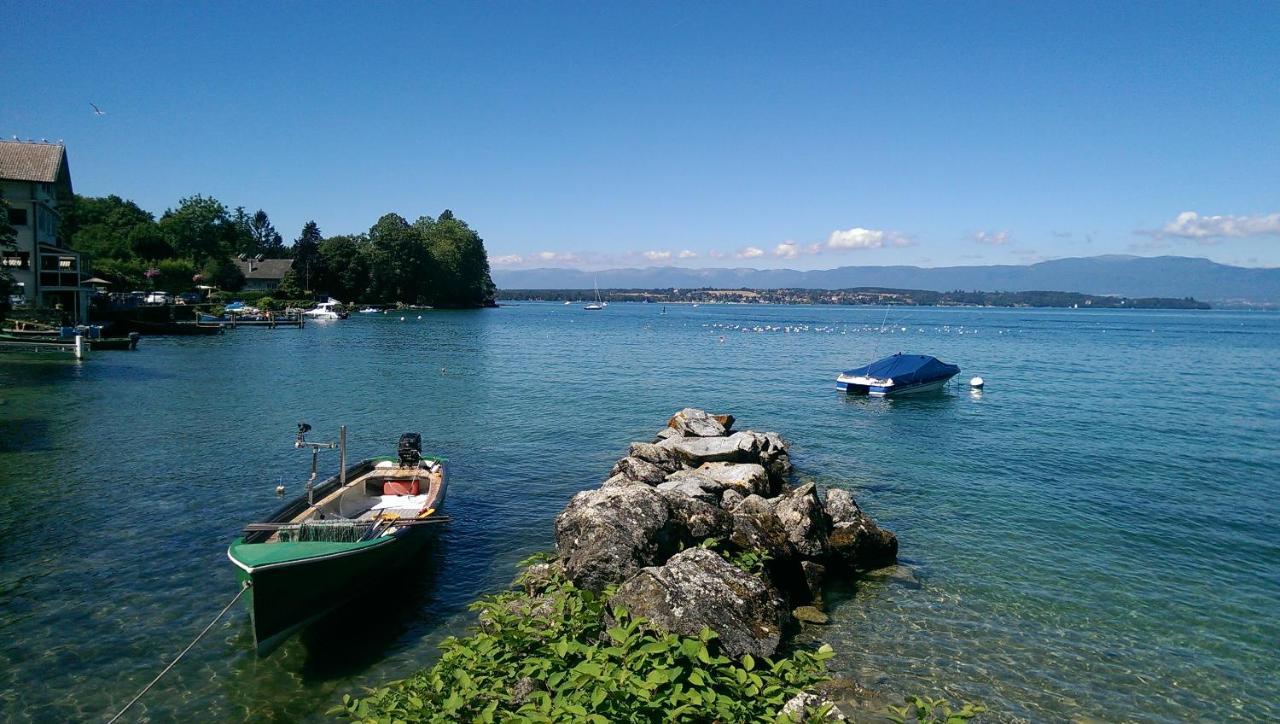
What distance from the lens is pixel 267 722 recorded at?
396 inches

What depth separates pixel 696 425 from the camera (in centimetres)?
2664

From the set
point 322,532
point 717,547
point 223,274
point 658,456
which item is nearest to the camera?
point 322,532

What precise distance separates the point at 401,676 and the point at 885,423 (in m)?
29.4

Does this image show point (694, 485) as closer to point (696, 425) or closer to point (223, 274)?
point (696, 425)

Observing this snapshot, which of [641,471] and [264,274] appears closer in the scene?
[641,471]

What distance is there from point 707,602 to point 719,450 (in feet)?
41.6

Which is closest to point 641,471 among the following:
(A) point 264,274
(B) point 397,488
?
(B) point 397,488

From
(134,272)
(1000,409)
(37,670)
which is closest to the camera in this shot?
(37,670)

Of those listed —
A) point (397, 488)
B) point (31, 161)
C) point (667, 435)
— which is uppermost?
point (31, 161)

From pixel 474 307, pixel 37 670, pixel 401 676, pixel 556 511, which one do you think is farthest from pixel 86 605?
pixel 474 307

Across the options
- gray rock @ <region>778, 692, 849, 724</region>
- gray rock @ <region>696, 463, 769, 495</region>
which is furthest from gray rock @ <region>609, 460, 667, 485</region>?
gray rock @ <region>778, 692, 849, 724</region>

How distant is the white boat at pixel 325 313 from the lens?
364ft

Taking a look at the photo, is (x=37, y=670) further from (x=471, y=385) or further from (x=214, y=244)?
(x=214, y=244)

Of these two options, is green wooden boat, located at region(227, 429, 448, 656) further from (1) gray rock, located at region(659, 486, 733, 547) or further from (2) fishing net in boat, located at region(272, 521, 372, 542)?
(1) gray rock, located at region(659, 486, 733, 547)
